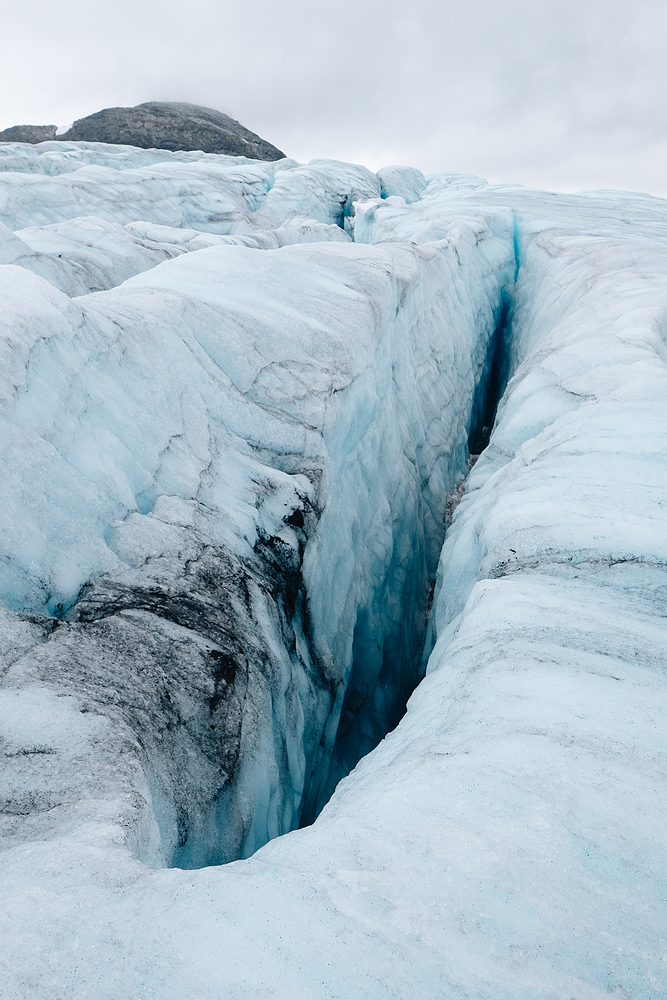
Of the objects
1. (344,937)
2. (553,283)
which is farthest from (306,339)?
(553,283)

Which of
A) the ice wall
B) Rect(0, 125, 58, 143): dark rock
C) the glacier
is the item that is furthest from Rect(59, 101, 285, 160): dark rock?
the ice wall

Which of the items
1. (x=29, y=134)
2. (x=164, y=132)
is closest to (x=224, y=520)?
(x=164, y=132)

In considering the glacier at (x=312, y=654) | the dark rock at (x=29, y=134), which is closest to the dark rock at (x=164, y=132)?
the dark rock at (x=29, y=134)

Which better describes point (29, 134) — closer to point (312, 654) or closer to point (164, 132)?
point (164, 132)

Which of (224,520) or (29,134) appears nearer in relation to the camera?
(224,520)

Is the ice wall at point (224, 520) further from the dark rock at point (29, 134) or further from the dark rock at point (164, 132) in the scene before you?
the dark rock at point (29, 134)

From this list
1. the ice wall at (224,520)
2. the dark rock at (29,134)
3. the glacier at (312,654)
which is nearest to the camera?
the glacier at (312,654)

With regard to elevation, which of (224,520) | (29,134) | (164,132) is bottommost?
(224,520)
